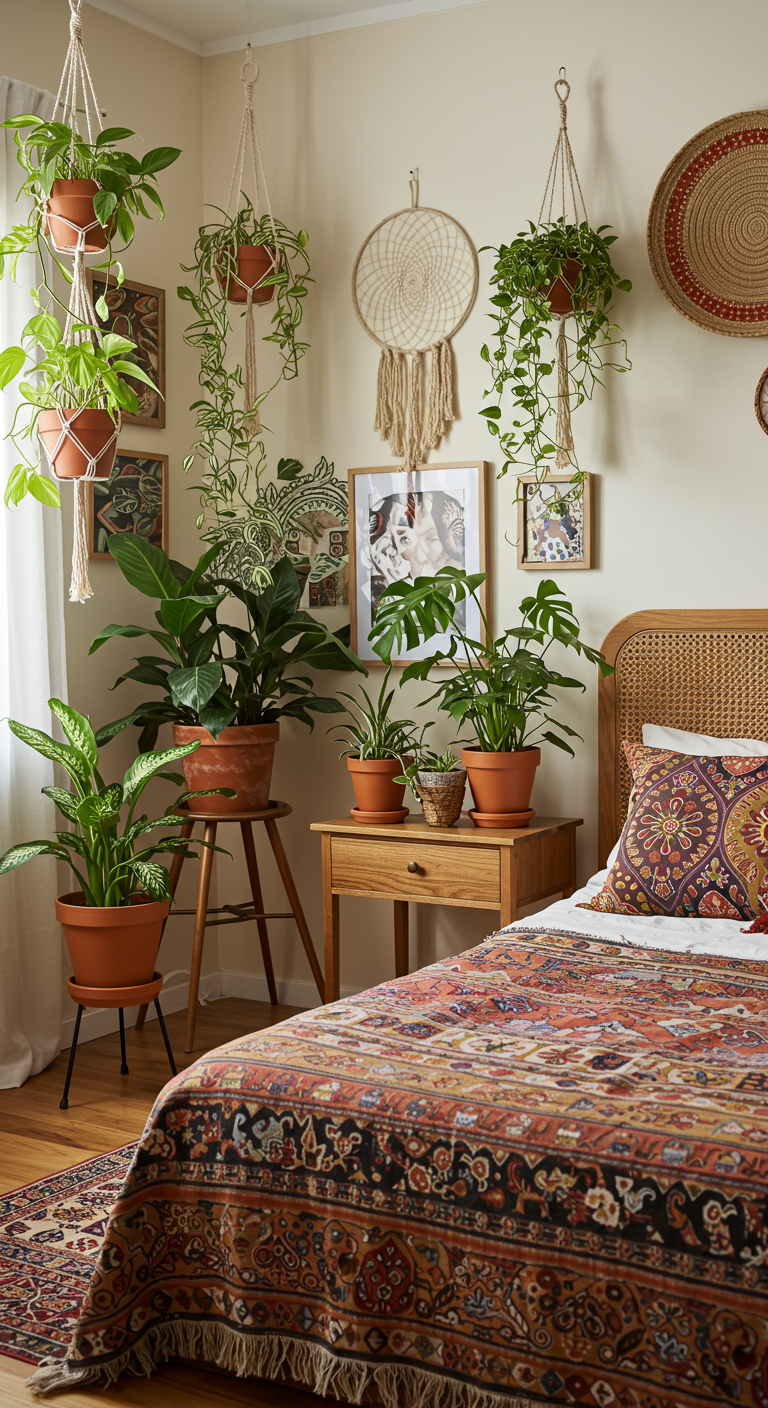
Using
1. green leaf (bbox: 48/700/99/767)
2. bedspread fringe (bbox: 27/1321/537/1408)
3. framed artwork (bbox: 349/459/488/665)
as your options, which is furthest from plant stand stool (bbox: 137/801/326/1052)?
bedspread fringe (bbox: 27/1321/537/1408)

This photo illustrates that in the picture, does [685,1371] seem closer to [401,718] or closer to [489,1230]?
[489,1230]

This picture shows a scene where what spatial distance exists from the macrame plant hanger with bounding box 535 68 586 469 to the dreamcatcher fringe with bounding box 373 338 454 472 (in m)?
0.37

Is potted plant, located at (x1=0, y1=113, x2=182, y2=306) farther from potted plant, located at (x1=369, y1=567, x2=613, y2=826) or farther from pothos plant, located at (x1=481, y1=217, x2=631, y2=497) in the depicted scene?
potted plant, located at (x1=369, y1=567, x2=613, y2=826)

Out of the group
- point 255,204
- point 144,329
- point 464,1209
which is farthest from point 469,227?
point 464,1209

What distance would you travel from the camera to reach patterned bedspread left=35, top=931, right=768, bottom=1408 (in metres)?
1.62

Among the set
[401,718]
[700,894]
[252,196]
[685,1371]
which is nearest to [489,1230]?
[685,1371]

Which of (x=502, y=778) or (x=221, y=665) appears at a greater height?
(x=221, y=665)

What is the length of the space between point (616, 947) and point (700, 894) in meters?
0.27

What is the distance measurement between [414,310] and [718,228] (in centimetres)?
93

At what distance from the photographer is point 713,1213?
1.60 meters

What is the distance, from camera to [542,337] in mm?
3650

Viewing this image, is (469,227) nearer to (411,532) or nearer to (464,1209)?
(411,532)

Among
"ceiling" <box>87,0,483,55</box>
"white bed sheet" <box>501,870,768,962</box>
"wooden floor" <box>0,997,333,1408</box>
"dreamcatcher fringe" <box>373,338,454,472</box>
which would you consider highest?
Result: "ceiling" <box>87,0,483,55</box>

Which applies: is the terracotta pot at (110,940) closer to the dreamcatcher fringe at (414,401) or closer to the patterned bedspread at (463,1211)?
the patterned bedspread at (463,1211)
